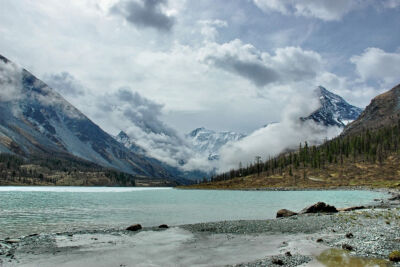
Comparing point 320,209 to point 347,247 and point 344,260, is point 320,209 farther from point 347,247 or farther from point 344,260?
point 344,260

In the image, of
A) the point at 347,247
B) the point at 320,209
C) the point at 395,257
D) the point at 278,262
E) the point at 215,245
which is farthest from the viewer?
the point at 320,209

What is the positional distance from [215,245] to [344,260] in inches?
540

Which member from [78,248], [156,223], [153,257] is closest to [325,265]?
[153,257]

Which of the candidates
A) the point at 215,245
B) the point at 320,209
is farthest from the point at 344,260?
the point at 320,209

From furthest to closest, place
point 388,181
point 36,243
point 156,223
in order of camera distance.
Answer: point 388,181 < point 156,223 < point 36,243

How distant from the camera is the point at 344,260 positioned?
22.7 m

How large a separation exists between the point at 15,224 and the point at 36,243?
66.7ft

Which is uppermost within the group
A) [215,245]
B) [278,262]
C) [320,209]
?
[278,262]

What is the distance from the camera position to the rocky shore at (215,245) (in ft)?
82.4

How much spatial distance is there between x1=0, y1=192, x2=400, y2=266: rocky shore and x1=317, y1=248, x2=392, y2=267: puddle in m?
0.08

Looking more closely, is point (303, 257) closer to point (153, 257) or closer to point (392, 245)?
point (392, 245)

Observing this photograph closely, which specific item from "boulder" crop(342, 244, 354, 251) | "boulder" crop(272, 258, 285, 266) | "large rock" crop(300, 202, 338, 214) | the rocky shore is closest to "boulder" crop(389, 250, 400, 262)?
the rocky shore

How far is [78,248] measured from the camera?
104 feet

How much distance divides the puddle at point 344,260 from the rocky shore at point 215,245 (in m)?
0.08
